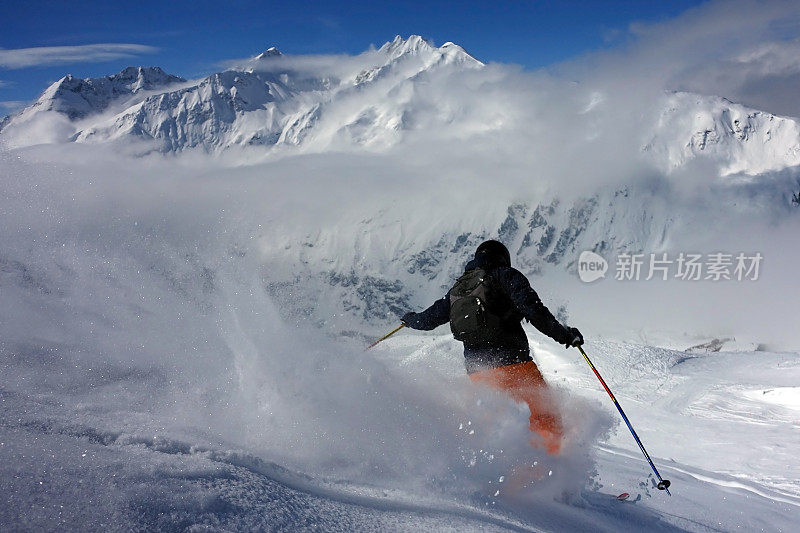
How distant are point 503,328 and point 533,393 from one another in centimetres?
64

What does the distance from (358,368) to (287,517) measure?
8.72 ft

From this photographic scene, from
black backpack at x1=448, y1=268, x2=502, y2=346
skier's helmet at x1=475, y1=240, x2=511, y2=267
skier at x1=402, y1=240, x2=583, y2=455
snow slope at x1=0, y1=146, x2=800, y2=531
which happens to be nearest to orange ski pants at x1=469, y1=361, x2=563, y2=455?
skier at x1=402, y1=240, x2=583, y2=455

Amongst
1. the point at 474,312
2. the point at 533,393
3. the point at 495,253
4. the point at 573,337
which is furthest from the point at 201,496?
the point at 573,337

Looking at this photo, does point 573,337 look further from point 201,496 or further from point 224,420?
point 201,496

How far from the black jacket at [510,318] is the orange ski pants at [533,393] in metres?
0.08

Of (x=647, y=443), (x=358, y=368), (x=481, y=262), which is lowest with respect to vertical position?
(x=647, y=443)

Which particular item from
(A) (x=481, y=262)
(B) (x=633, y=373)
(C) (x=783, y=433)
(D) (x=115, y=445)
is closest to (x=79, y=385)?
(D) (x=115, y=445)

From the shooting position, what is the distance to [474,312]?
16.1 feet

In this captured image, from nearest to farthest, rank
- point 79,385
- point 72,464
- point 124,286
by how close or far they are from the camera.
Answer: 1. point 72,464
2. point 79,385
3. point 124,286

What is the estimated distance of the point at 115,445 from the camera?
103 inches

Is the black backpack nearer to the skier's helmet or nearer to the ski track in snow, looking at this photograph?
the skier's helmet

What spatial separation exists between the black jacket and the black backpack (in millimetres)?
47

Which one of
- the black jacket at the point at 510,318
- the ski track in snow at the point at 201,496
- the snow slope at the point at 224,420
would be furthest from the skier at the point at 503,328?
the ski track in snow at the point at 201,496

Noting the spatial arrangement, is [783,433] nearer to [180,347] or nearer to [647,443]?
[647,443]
